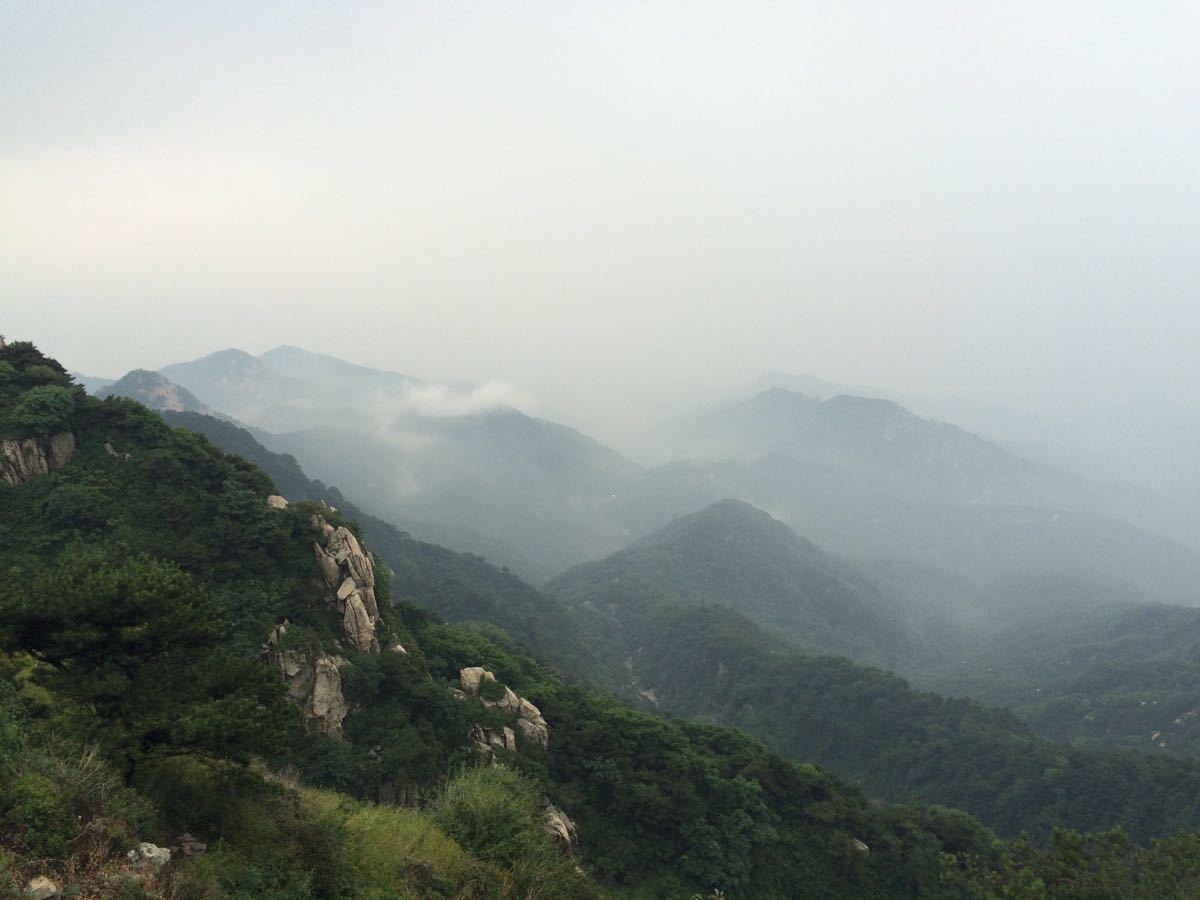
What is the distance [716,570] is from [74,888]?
619 ft

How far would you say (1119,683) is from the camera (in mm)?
108750

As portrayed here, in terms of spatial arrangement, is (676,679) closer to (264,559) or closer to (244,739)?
(264,559)

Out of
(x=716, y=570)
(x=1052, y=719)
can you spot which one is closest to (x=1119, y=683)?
(x=1052, y=719)

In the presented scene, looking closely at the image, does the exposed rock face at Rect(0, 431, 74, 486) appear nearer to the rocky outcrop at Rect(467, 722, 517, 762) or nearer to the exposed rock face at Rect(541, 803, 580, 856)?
the rocky outcrop at Rect(467, 722, 517, 762)

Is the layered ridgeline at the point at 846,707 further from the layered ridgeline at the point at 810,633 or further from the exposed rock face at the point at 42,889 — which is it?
the exposed rock face at the point at 42,889

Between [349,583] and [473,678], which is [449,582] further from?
A: [349,583]

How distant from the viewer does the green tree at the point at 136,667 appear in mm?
11977

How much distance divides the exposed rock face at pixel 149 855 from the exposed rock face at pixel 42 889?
Result: 5.01 ft

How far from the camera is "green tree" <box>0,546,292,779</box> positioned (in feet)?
39.3

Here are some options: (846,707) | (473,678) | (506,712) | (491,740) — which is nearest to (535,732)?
(506,712)

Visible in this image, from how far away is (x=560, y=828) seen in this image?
2556 cm

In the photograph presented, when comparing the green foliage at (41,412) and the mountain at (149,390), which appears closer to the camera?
the green foliage at (41,412)

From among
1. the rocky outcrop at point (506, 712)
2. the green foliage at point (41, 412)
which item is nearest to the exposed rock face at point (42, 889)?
the rocky outcrop at point (506, 712)

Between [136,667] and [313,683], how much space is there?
697 inches
